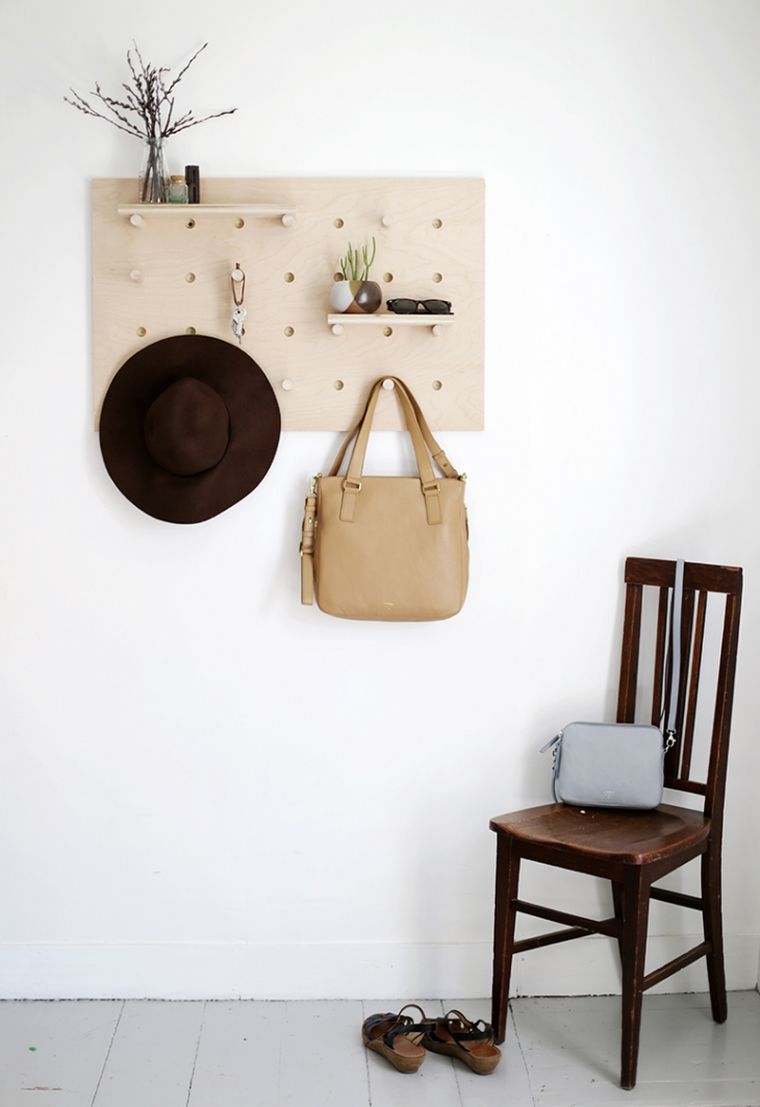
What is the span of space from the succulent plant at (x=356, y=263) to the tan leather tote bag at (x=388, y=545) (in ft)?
1.17

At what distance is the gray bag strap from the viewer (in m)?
2.45

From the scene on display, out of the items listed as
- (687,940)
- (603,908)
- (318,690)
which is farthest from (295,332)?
(687,940)

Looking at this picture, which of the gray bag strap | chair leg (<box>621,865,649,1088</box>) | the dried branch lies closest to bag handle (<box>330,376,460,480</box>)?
the gray bag strap

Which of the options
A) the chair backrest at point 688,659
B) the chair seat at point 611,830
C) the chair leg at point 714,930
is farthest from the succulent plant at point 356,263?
the chair leg at point 714,930

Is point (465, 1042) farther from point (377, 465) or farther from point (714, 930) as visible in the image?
point (377, 465)

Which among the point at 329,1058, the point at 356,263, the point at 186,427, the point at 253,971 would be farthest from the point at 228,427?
the point at 329,1058

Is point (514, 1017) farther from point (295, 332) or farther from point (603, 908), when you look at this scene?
point (295, 332)

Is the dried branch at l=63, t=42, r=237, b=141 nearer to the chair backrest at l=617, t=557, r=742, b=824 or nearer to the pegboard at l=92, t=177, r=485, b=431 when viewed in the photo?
the pegboard at l=92, t=177, r=485, b=431

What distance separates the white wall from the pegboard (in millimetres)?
52

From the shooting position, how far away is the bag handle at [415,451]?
7.89 ft

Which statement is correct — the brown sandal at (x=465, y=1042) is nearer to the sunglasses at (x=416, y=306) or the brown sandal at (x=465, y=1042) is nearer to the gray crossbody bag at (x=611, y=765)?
the gray crossbody bag at (x=611, y=765)

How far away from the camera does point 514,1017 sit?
8.27ft

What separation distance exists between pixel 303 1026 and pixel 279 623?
92cm

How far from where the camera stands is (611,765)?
239 cm
